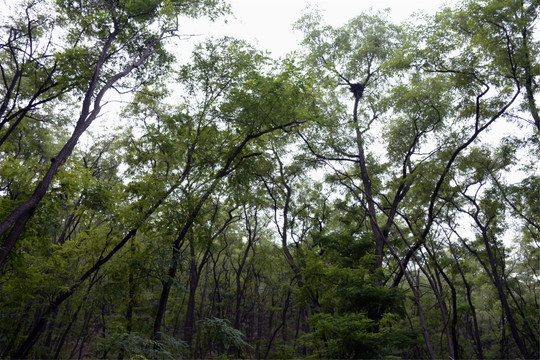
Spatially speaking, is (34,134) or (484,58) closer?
(484,58)

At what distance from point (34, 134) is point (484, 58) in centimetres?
1583

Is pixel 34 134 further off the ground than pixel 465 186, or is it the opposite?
pixel 34 134

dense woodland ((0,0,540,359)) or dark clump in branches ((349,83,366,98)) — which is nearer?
dense woodland ((0,0,540,359))

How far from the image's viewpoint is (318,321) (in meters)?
7.93

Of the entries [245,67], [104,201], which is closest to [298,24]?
[245,67]

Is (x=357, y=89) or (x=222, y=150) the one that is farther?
(x=357, y=89)

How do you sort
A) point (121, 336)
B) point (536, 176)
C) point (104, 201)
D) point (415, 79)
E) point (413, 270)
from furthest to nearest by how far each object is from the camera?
point (413, 270), point (415, 79), point (536, 176), point (104, 201), point (121, 336)

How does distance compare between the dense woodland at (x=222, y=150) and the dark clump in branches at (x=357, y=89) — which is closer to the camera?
the dense woodland at (x=222, y=150)

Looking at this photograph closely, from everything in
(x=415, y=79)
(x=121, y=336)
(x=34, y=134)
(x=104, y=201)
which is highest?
(x=415, y=79)

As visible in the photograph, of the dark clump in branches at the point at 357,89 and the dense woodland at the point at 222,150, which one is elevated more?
the dark clump in branches at the point at 357,89

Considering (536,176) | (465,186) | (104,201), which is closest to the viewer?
(104,201)

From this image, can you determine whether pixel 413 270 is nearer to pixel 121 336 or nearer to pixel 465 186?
pixel 465 186

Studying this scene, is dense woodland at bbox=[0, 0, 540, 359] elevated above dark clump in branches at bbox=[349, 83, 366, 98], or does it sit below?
below

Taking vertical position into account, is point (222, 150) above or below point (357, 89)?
below
